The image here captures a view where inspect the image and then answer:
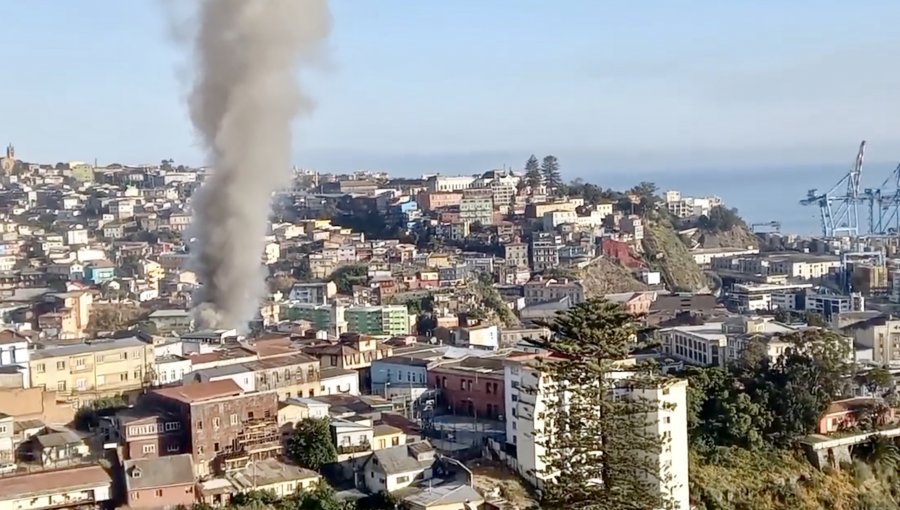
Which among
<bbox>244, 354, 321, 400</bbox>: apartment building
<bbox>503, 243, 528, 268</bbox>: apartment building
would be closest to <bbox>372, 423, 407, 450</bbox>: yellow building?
<bbox>244, 354, 321, 400</bbox>: apartment building

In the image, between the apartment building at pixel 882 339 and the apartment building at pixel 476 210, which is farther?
the apartment building at pixel 476 210

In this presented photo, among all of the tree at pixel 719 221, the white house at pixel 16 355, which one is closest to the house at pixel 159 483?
the white house at pixel 16 355

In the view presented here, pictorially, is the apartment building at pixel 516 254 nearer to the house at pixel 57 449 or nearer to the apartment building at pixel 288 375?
the apartment building at pixel 288 375

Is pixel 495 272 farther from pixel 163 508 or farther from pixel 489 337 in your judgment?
pixel 163 508

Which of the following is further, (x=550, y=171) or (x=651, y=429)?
(x=550, y=171)

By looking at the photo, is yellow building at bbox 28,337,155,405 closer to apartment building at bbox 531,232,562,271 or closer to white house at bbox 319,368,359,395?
white house at bbox 319,368,359,395

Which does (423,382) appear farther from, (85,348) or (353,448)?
(85,348)

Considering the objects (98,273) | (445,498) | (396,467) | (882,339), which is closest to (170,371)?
(396,467)
